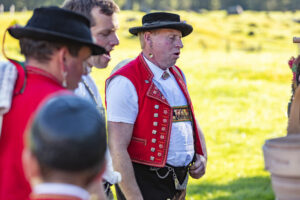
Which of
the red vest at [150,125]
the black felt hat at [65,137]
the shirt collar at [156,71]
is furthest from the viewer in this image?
the shirt collar at [156,71]

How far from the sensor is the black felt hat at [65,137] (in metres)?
1.69

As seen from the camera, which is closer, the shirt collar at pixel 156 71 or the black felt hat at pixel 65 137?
the black felt hat at pixel 65 137

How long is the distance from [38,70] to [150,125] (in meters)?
1.85

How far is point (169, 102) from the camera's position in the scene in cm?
428

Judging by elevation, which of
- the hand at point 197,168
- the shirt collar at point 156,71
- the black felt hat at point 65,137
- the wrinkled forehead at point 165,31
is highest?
the black felt hat at point 65,137

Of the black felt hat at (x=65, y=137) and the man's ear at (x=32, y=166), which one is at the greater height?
the black felt hat at (x=65, y=137)

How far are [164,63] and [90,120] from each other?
2.69m

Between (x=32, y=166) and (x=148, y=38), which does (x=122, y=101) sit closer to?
(x=148, y=38)

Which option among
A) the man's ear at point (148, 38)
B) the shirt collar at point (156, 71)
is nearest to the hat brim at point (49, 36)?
the shirt collar at point (156, 71)

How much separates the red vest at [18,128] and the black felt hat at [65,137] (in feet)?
1.93

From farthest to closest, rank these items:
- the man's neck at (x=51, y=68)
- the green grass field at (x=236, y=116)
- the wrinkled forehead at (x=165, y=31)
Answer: the green grass field at (x=236, y=116) → the wrinkled forehead at (x=165, y=31) → the man's neck at (x=51, y=68)

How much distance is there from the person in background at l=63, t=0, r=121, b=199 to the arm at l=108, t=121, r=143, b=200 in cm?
34

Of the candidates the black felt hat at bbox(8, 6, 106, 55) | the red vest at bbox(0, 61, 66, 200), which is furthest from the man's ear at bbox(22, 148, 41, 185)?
the black felt hat at bbox(8, 6, 106, 55)

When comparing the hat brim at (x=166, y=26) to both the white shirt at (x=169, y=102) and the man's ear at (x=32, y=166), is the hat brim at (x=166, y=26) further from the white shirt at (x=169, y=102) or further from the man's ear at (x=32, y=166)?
the man's ear at (x=32, y=166)
